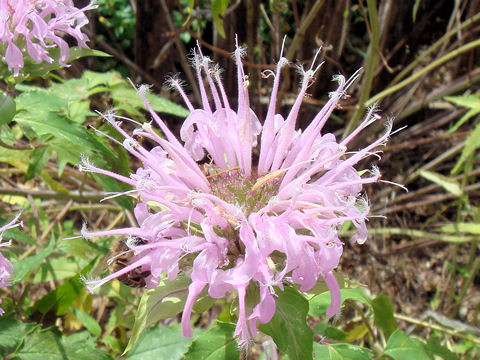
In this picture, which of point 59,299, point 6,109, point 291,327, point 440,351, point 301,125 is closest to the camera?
point 291,327

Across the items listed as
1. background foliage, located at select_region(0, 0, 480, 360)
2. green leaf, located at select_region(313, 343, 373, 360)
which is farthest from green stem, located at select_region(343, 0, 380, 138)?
green leaf, located at select_region(313, 343, 373, 360)

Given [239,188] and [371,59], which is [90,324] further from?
[371,59]

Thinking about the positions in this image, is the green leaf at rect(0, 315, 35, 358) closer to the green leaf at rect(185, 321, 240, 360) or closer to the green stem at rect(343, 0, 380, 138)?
the green leaf at rect(185, 321, 240, 360)

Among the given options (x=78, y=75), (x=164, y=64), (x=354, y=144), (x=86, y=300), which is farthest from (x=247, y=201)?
(x=164, y=64)

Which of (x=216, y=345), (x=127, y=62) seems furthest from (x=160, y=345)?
(x=127, y=62)

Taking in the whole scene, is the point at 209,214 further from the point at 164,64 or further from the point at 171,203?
the point at 164,64

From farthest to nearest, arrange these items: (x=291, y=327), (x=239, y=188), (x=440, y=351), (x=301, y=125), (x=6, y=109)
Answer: (x=301, y=125) → (x=440, y=351) → (x=6, y=109) → (x=239, y=188) → (x=291, y=327)
